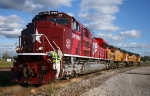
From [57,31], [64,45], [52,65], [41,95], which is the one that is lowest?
[41,95]

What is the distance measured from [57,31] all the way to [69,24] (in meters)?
1.37

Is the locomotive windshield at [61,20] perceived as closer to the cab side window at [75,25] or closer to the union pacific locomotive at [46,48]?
the union pacific locomotive at [46,48]

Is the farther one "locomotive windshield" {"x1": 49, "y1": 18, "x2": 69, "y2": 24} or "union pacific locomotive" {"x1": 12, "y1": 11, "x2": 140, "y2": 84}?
"locomotive windshield" {"x1": 49, "y1": 18, "x2": 69, "y2": 24}

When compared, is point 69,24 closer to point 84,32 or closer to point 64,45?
point 64,45

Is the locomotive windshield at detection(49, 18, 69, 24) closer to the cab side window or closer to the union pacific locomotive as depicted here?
the union pacific locomotive

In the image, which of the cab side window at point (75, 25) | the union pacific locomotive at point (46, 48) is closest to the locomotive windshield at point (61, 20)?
the union pacific locomotive at point (46, 48)

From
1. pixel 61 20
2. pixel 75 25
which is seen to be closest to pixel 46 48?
pixel 61 20

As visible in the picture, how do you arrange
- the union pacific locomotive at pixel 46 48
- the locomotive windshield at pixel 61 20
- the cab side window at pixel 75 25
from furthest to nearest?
the cab side window at pixel 75 25 < the locomotive windshield at pixel 61 20 < the union pacific locomotive at pixel 46 48

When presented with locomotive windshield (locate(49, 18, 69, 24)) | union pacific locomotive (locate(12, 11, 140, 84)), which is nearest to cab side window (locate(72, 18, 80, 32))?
union pacific locomotive (locate(12, 11, 140, 84))

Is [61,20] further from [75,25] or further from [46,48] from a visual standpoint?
[46,48]

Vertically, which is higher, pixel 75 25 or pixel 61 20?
pixel 61 20

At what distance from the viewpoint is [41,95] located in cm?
759

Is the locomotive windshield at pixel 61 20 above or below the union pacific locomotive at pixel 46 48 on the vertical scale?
above

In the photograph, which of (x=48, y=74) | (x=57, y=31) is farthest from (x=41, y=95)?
(x=57, y=31)
